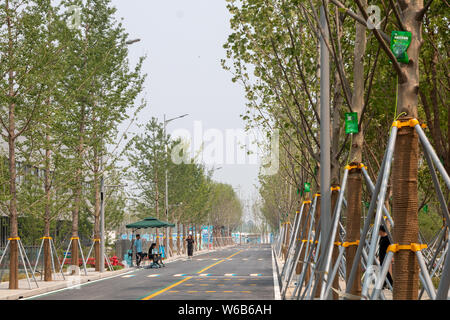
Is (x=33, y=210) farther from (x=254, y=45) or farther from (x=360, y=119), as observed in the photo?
(x=360, y=119)

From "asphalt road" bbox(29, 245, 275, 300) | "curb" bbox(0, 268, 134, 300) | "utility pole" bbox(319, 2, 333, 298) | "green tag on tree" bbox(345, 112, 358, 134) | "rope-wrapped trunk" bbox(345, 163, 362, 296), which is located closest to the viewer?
"green tag on tree" bbox(345, 112, 358, 134)

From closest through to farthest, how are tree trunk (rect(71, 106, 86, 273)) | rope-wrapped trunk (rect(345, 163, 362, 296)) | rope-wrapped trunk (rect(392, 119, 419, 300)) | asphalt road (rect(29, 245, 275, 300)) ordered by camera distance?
rope-wrapped trunk (rect(392, 119, 419, 300)) < rope-wrapped trunk (rect(345, 163, 362, 296)) < asphalt road (rect(29, 245, 275, 300)) < tree trunk (rect(71, 106, 86, 273))

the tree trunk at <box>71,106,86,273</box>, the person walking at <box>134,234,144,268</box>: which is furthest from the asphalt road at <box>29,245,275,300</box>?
the person walking at <box>134,234,144,268</box>

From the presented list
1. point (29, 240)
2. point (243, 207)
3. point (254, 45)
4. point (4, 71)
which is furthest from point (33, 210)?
point (243, 207)

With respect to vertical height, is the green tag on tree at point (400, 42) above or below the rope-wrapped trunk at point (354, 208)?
above

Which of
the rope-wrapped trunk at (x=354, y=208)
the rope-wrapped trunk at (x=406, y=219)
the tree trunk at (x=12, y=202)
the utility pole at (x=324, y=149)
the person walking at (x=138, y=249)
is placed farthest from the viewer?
the person walking at (x=138, y=249)

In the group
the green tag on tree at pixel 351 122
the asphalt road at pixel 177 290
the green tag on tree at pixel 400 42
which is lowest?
the asphalt road at pixel 177 290

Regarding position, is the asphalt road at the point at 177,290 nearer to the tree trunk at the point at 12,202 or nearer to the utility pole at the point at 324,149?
the tree trunk at the point at 12,202

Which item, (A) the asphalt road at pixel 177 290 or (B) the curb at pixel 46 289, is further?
(B) the curb at pixel 46 289

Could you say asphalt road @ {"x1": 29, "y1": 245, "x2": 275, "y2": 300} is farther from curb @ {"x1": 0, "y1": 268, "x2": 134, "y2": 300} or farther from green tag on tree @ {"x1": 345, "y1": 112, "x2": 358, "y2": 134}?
green tag on tree @ {"x1": 345, "y1": 112, "x2": 358, "y2": 134}

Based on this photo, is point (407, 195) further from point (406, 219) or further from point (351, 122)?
point (351, 122)

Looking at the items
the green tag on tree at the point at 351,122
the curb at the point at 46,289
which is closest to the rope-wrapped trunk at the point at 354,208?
the green tag on tree at the point at 351,122

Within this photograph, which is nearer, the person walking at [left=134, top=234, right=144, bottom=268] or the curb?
the curb
